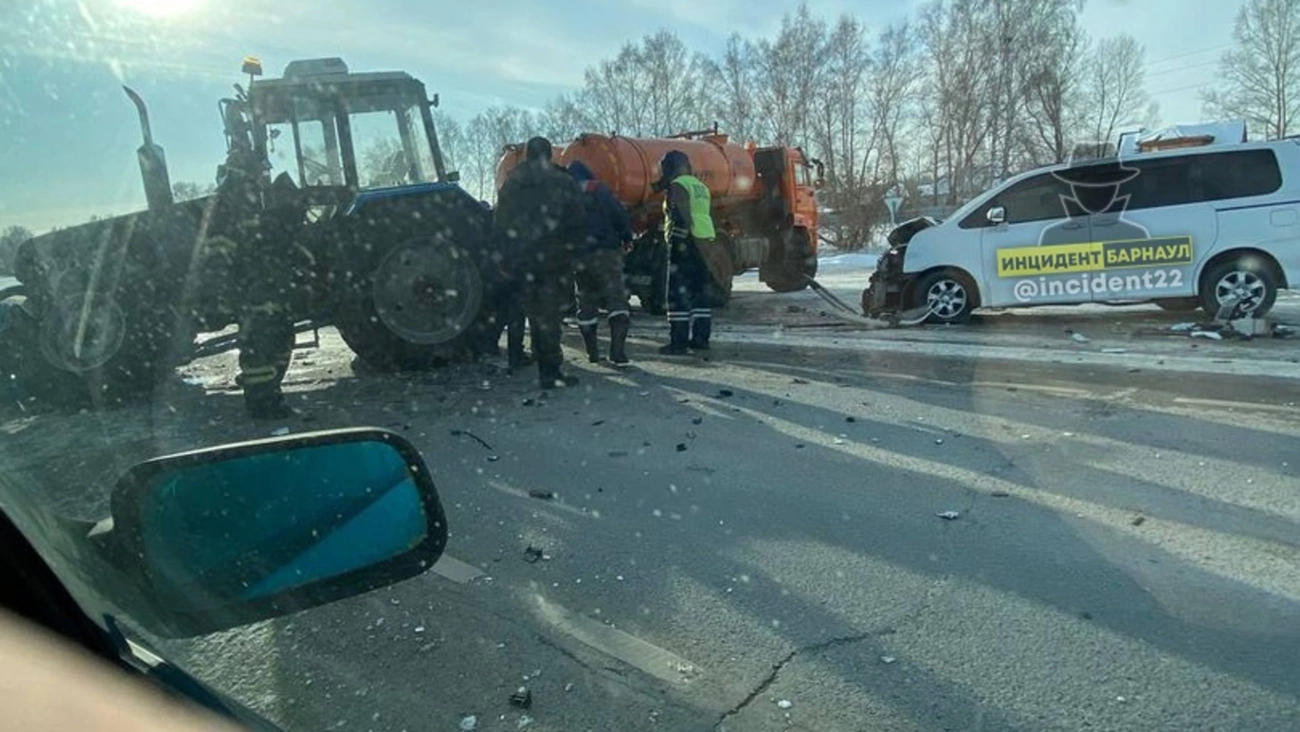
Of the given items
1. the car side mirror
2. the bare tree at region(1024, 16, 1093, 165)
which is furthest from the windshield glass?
the bare tree at region(1024, 16, 1093, 165)

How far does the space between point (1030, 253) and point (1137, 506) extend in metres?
5.81

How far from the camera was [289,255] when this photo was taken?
6.25 m

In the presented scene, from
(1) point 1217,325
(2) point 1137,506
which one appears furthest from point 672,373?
(1) point 1217,325

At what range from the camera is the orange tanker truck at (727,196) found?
11.5 m

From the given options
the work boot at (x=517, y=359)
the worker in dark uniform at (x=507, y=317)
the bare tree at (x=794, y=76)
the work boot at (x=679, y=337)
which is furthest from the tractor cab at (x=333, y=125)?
the bare tree at (x=794, y=76)

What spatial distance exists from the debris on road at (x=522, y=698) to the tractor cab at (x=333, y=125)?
5.87 m

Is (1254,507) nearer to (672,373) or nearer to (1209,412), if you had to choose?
(1209,412)

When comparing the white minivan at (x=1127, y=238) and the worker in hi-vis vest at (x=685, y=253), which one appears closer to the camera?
the worker in hi-vis vest at (x=685, y=253)

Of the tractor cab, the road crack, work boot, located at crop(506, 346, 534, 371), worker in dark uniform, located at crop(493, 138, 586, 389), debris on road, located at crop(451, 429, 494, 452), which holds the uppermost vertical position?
the tractor cab

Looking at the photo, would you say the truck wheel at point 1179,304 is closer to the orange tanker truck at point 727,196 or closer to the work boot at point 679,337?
the orange tanker truck at point 727,196

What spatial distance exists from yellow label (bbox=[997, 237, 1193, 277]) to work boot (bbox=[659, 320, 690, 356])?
11.9 ft

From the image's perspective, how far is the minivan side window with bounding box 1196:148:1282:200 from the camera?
8.16 m

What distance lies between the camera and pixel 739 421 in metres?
5.69

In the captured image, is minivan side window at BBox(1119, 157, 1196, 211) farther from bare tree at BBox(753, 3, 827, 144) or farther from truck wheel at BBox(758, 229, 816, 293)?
bare tree at BBox(753, 3, 827, 144)
